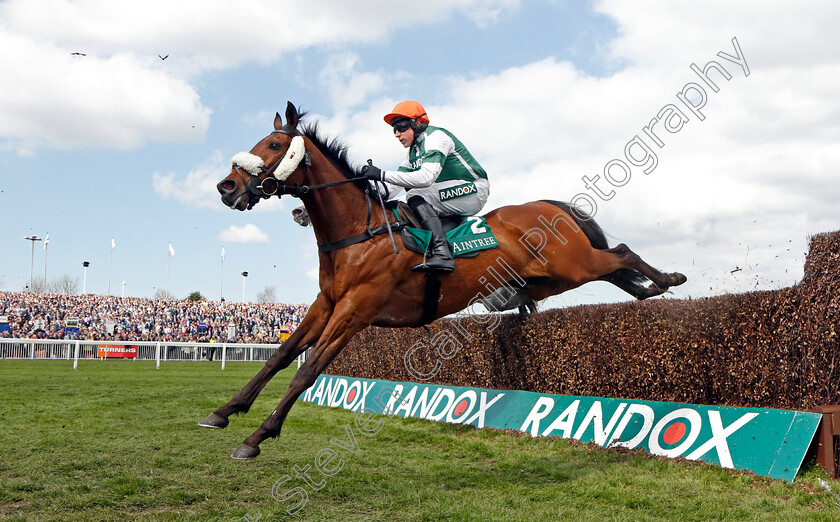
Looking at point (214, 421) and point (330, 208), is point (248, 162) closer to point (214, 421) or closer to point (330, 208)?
point (330, 208)

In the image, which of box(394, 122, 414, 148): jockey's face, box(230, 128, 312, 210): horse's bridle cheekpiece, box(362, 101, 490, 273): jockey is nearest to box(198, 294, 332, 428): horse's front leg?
box(362, 101, 490, 273): jockey

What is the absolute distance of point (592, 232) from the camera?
21.0 ft

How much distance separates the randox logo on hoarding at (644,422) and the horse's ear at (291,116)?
12.4 feet

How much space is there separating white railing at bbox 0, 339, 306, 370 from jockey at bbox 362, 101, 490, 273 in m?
16.1

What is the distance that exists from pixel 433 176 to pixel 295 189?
43.3 inches

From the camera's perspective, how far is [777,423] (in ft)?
14.7

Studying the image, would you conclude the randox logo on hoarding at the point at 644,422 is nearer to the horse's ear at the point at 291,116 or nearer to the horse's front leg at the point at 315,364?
the horse's front leg at the point at 315,364

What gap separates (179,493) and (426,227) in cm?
269

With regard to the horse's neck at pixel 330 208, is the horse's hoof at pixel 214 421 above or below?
below

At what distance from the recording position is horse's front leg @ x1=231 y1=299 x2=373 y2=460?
14.0 feet

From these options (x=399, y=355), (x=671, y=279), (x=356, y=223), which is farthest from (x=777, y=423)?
(x=399, y=355)

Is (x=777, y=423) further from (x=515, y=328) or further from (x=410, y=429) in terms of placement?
(x=410, y=429)

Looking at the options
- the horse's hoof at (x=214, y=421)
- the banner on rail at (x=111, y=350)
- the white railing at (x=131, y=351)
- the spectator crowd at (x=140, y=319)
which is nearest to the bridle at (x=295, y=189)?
the horse's hoof at (x=214, y=421)

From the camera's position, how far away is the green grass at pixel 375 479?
150 inches
